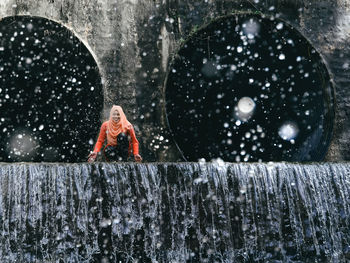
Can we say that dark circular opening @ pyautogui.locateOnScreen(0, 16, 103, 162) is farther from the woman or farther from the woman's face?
the woman's face

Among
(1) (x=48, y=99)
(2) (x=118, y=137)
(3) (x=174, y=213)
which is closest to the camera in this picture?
(3) (x=174, y=213)

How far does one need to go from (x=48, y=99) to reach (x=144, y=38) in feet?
5.49

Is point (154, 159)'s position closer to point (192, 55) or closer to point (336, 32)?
point (192, 55)

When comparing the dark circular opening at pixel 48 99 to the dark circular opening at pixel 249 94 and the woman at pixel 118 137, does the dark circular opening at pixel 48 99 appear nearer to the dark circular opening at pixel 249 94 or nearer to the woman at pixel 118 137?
the dark circular opening at pixel 249 94

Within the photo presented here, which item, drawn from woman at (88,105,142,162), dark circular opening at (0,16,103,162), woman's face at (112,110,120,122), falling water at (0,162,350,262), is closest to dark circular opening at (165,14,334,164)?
dark circular opening at (0,16,103,162)

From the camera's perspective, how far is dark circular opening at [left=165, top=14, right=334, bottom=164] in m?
6.63

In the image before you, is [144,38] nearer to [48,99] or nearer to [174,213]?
[48,99]

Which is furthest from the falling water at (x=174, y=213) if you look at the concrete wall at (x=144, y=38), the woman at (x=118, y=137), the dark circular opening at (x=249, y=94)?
the concrete wall at (x=144, y=38)

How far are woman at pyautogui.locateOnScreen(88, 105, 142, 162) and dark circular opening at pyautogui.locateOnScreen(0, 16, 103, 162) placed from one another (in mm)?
1393

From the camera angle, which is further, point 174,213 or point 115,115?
point 115,115

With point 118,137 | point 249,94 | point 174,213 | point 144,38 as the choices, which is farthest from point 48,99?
point 174,213

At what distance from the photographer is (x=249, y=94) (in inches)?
268

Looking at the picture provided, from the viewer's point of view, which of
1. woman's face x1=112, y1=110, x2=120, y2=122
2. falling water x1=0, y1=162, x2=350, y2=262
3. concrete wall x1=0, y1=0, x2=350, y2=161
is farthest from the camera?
concrete wall x1=0, y1=0, x2=350, y2=161

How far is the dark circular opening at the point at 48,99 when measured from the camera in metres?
6.55
